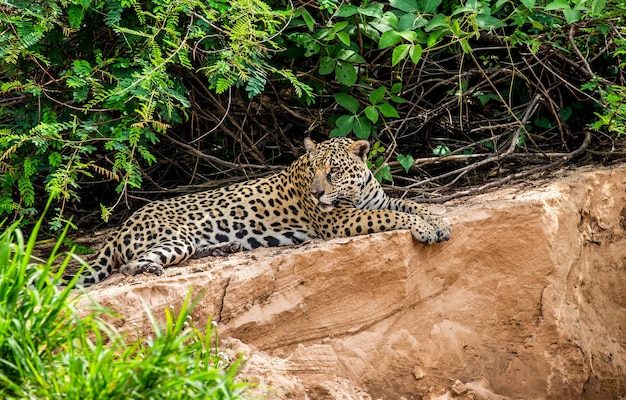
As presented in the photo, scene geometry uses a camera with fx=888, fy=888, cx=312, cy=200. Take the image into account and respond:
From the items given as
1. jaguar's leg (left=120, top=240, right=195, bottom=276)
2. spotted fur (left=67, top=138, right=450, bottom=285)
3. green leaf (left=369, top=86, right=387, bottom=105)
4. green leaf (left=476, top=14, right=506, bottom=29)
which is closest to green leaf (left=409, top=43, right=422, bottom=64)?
green leaf (left=476, top=14, right=506, bottom=29)

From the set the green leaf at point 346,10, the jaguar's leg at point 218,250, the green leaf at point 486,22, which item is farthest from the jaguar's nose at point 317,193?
the green leaf at point 486,22

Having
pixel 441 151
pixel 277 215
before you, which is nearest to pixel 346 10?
pixel 277 215

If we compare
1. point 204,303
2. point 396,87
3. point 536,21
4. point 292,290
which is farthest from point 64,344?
point 536,21

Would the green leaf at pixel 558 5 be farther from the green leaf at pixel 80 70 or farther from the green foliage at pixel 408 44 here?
the green leaf at pixel 80 70

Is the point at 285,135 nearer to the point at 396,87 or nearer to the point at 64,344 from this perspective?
the point at 396,87

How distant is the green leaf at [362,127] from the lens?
8969 millimetres

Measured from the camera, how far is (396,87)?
8.97 metres

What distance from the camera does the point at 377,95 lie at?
352 inches

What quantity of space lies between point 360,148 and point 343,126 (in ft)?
2.41

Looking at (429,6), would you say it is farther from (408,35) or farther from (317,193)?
(317,193)

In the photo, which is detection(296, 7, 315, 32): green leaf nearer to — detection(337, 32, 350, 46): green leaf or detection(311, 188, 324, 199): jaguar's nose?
detection(337, 32, 350, 46): green leaf

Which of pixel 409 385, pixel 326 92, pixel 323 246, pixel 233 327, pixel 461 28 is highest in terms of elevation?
pixel 461 28

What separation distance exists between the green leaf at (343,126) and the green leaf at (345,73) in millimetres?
392

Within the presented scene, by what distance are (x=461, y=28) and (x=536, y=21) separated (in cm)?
74
